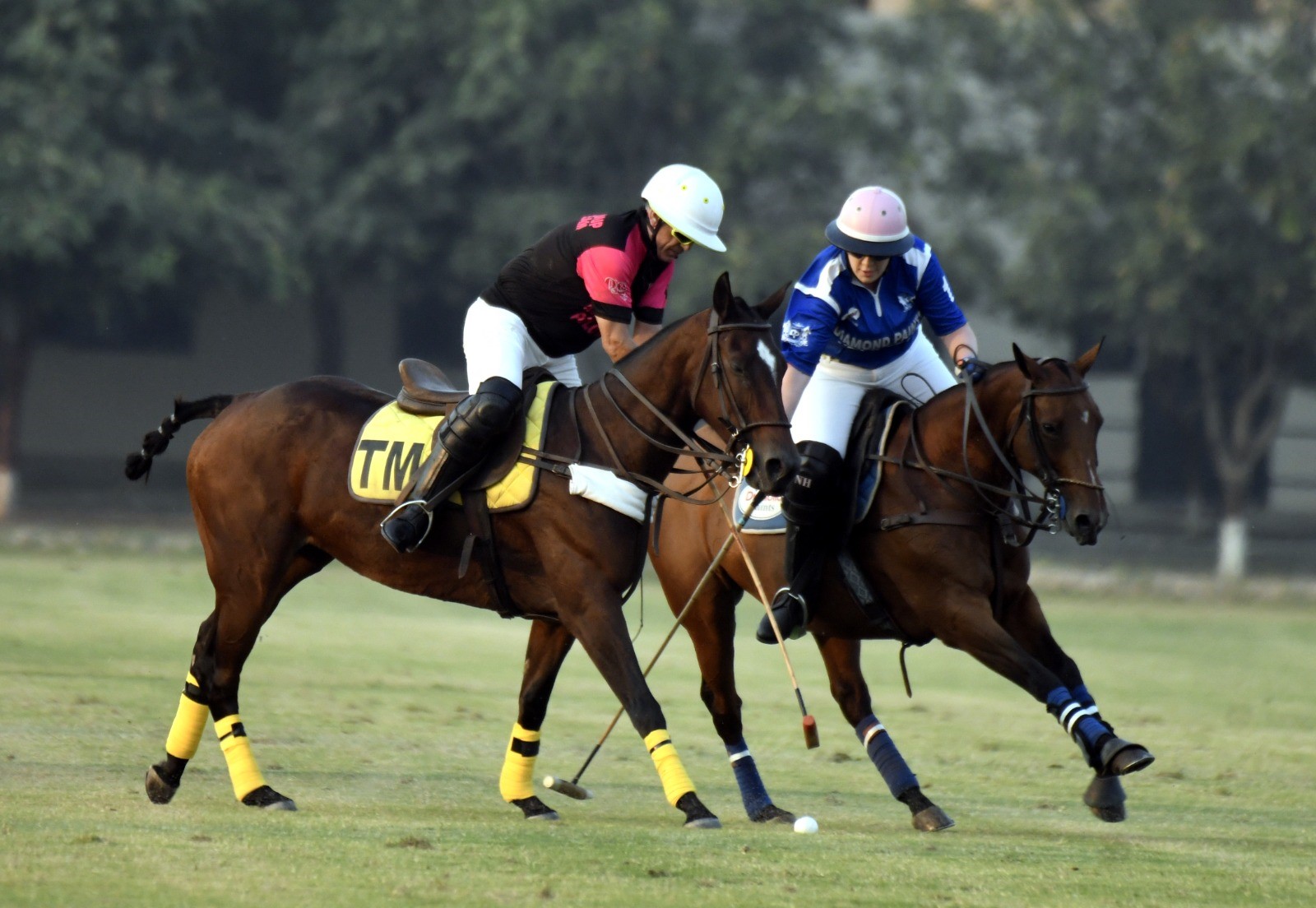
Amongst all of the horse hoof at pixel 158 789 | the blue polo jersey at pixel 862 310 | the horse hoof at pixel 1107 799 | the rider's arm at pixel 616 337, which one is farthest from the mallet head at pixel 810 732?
the horse hoof at pixel 158 789

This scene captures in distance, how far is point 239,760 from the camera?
A: 26.1 ft

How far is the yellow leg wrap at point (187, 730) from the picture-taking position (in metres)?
7.96

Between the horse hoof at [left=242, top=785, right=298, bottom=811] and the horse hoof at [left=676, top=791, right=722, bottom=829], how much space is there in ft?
5.48

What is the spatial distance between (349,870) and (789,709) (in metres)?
6.55

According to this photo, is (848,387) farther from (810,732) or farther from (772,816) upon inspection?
(772,816)

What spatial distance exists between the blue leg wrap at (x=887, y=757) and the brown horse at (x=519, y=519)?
3.56ft

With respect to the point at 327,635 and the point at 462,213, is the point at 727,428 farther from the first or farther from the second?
the point at 462,213

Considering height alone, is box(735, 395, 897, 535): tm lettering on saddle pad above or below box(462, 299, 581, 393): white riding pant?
below

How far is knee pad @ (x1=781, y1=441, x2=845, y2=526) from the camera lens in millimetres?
8430

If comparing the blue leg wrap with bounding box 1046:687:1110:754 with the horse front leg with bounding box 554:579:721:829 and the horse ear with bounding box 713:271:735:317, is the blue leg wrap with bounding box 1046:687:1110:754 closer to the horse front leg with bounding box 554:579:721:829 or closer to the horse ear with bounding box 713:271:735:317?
the horse front leg with bounding box 554:579:721:829

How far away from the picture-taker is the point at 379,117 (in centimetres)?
2734

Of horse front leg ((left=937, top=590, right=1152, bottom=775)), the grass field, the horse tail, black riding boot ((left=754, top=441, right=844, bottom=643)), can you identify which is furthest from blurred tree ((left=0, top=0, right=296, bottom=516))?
horse front leg ((left=937, top=590, right=1152, bottom=775))

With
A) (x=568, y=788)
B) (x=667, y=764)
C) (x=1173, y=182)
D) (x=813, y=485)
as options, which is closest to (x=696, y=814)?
(x=667, y=764)

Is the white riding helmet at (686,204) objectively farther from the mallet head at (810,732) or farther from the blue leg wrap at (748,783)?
the blue leg wrap at (748,783)
